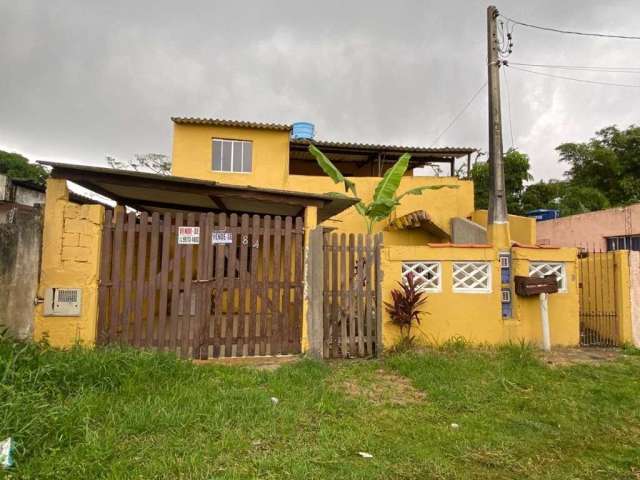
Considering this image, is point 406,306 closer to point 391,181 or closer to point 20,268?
point 391,181

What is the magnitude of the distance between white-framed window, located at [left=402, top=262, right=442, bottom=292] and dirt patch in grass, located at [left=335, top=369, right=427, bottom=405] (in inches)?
72.2

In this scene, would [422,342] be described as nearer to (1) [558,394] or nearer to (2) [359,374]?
(2) [359,374]

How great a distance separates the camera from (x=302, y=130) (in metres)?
15.3

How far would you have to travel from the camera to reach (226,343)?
568 cm

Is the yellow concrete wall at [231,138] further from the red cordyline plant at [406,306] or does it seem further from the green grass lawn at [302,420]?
Result: the green grass lawn at [302,420]

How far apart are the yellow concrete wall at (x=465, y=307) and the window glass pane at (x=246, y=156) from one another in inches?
346

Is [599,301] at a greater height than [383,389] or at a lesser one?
greater

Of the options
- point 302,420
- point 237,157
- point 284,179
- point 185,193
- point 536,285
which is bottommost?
point 302,420

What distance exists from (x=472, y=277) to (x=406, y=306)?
1415 millimetres

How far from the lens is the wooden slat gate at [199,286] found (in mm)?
5387

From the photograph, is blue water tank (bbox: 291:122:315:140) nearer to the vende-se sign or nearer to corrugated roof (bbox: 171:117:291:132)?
corrugated roof (bbox: 171:117:291:132)

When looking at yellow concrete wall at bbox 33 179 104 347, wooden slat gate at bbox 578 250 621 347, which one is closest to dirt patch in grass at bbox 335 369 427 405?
yellow concrete wall at bbox 33 179 104 347

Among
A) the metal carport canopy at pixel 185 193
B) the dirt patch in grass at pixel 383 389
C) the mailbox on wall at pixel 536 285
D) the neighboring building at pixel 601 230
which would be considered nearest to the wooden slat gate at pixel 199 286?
the metal carport canopy at pixel 185 193

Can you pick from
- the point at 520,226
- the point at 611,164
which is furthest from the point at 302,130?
the point at 611,164
